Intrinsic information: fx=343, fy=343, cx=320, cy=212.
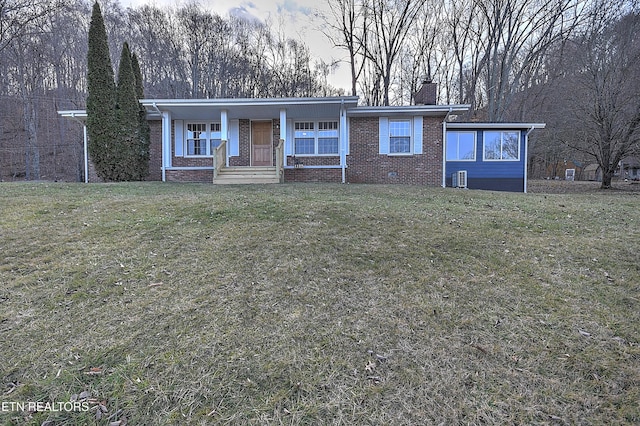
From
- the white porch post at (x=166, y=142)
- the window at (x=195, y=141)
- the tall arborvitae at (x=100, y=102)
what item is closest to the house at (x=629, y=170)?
the window at (x=195, y=141)

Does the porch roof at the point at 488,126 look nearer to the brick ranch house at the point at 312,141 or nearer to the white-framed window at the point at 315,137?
the brick ranch house at the point at 312,141

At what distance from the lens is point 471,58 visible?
24047 millimetres

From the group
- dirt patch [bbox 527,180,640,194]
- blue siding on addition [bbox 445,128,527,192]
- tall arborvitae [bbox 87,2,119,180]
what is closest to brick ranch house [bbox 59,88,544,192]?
blue siding on addition [bbox 445,128,527,192]

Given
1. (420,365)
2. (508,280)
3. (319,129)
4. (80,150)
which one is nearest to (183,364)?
(420,365)

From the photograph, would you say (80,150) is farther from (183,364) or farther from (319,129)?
(183,364)

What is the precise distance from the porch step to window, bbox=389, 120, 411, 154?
459 centimetres

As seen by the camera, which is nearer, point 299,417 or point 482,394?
point 299,417

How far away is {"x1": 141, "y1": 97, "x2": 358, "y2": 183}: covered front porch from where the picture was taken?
12.1m

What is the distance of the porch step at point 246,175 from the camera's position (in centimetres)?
1109

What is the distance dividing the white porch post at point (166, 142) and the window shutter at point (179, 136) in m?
0.83

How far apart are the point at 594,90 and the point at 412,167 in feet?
31.5

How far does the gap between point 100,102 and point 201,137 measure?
3.40m

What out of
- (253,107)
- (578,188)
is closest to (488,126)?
(578,188)

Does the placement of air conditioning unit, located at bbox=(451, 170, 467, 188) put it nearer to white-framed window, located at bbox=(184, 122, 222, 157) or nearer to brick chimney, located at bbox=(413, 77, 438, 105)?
brick chimney, located at bbox=(413, 77, 438, 105)
